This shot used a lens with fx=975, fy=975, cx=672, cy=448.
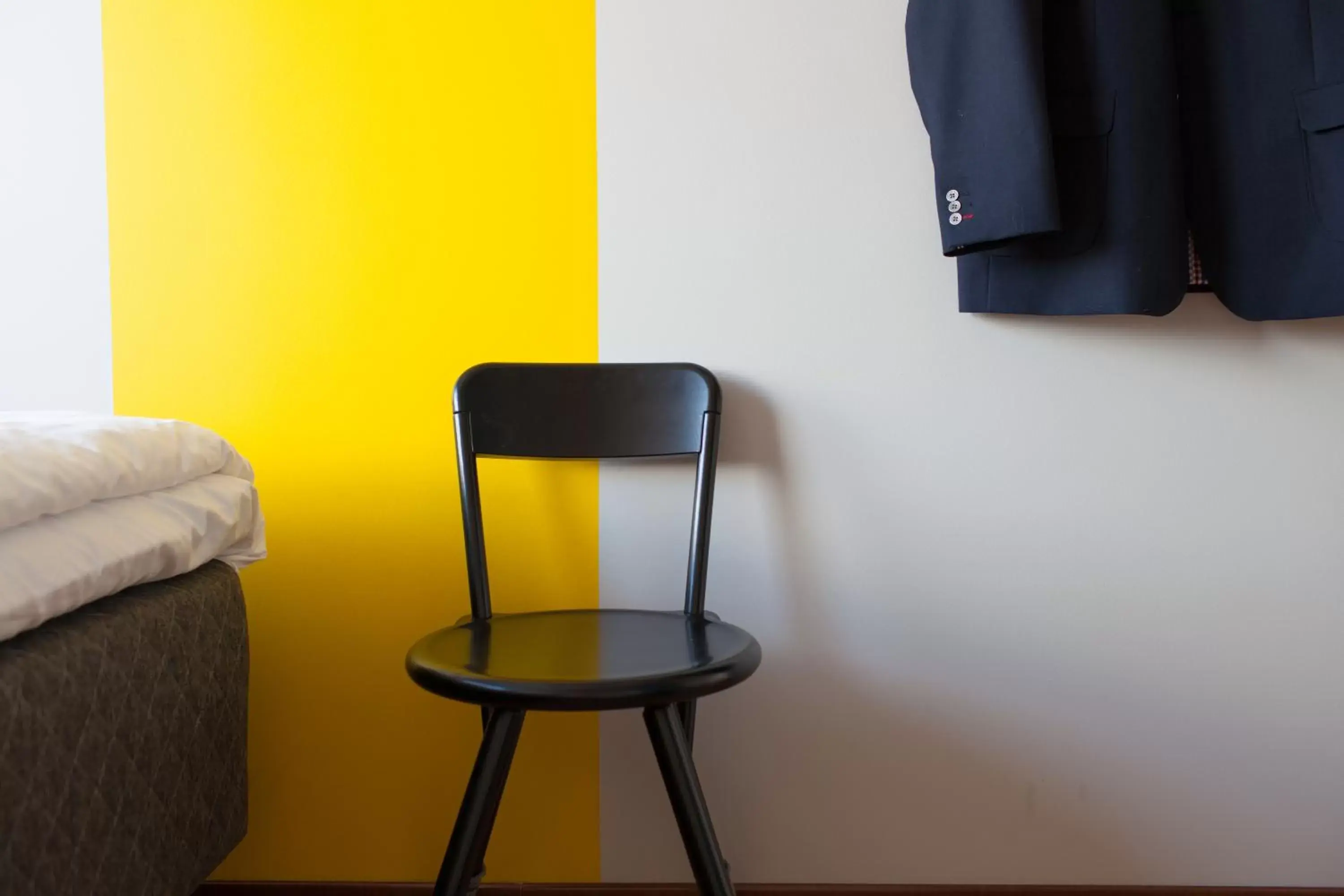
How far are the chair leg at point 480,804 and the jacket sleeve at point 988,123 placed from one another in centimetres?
72

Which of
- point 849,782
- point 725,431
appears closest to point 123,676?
point 725,431

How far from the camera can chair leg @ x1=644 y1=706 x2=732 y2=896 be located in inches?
36.8

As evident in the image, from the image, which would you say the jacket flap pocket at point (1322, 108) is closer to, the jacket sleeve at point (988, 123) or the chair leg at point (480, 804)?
the jacket sleeve at point (988, 123)

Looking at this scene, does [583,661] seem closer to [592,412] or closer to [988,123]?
[592,412]

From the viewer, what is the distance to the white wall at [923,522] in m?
1.29

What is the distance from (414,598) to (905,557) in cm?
67

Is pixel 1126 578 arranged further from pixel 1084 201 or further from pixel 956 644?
pixel 1084 201

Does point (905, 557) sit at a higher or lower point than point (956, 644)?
higher

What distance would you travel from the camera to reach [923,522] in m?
1.31

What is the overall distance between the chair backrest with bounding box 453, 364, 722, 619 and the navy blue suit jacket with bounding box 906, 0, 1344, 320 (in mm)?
364

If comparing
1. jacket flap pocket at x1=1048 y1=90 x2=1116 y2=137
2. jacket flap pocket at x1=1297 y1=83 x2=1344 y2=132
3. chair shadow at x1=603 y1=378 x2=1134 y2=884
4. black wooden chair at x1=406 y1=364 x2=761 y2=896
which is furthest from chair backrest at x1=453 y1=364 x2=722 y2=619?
jacket flap pocket at x1=1297 y1=83 x2=1344 y2=132

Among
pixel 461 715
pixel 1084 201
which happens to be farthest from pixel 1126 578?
pixel 461 715

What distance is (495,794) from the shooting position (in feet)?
3.16

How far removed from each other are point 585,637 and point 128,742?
0.44 m
